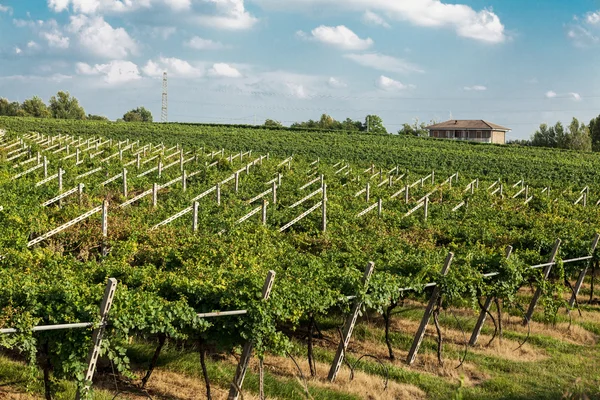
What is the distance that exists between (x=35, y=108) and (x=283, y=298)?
128m

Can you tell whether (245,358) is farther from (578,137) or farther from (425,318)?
(578,137)

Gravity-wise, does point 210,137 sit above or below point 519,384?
above

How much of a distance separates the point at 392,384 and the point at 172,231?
7.58 meters

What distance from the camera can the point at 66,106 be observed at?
5069 inches

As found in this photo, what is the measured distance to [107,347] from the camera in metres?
7.52

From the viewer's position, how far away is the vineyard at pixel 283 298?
8055 mm

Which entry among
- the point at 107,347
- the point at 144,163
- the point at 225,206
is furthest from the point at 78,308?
the point at 144,163

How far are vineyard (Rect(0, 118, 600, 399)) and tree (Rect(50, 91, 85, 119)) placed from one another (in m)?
110

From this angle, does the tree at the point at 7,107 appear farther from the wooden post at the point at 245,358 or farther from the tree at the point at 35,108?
the wooden post at the point at 245,358

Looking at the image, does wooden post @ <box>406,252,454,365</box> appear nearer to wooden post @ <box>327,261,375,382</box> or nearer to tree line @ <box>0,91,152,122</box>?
wooden post @ <box>327,261,375,382</box>

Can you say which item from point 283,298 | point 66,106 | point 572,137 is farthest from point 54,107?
point 283,298

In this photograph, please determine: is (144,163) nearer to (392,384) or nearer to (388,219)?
(388,219)

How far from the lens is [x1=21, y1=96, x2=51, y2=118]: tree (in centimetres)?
12031

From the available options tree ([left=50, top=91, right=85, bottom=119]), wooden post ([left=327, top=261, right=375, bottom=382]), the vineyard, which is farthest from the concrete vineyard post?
tree ([left=50, top=91, right=85, bottom=119])
